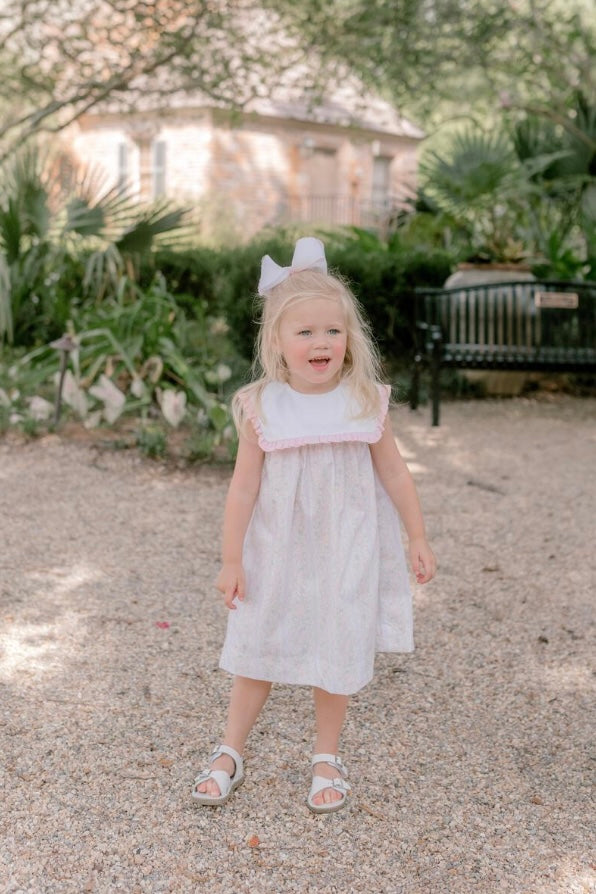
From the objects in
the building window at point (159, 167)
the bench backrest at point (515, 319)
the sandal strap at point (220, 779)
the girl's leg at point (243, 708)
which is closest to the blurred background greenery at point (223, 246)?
the bench backrest at point (515, 319)

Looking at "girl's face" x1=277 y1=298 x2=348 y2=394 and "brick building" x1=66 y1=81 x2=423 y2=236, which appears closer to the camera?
"girl's face" x1=277 y1=298 x2=348 y2=394

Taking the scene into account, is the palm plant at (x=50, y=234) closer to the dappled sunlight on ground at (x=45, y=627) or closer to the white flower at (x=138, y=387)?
the white flower at (x=138, y=387)

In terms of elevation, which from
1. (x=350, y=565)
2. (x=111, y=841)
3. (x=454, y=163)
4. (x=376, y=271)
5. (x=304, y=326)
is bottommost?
(x=111, y=841)

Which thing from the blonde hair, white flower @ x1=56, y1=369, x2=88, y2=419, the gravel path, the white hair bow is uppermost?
the white hair bow

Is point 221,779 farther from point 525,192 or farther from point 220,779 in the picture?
point 525,192

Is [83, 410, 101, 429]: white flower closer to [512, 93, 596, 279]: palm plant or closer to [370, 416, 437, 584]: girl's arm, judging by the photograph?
[370, 416, 437, 584]: girl's arm

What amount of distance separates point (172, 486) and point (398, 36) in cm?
608

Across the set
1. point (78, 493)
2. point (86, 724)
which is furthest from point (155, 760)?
point (78, 493)

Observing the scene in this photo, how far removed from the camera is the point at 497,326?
6.75 m

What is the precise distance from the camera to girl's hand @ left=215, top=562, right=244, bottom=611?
1990mm

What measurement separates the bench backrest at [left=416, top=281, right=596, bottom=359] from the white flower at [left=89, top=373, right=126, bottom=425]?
2.41 m

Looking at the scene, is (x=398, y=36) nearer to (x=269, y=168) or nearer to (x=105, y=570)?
(x=105, y=570)

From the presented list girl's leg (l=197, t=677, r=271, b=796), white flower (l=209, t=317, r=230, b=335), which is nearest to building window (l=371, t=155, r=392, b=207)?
white flower (l=209, t=317, r=230, b=335)

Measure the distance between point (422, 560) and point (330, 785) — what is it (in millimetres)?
520
